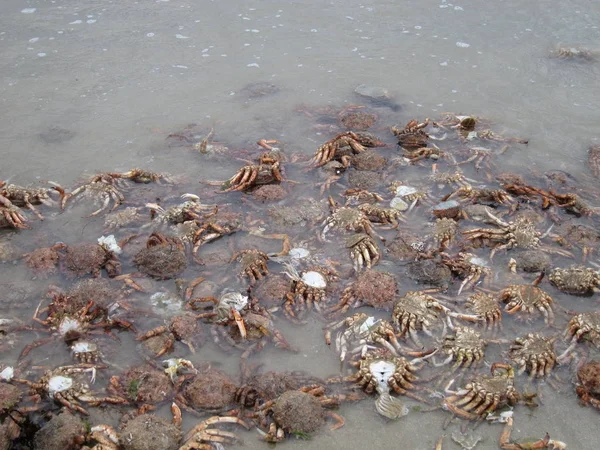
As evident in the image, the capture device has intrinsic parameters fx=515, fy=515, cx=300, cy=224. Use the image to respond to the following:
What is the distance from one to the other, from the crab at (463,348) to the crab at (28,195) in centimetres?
720

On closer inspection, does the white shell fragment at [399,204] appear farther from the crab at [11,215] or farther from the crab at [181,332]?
the crab at [11,215]

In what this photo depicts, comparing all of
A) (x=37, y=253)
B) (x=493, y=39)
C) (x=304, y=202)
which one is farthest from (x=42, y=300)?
(x=493, y=39)

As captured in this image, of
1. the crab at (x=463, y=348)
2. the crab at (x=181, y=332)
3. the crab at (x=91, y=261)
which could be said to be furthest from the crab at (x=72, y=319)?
the crab at (x=463, y=348)

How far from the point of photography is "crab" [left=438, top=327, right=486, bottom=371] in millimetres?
6625

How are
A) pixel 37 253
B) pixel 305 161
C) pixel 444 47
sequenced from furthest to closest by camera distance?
1. pixel 444 47
2. pixel 305 161
3. pixel 37 253

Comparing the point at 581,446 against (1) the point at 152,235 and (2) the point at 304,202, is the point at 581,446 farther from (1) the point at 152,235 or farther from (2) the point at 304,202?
(1) the point at 152,235

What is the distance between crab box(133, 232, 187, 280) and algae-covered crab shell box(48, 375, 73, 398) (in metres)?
2.09

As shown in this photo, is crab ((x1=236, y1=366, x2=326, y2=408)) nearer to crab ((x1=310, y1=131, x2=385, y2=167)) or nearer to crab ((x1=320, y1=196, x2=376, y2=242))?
crab ((x1=320, y1=196, x2=376, y2=242))

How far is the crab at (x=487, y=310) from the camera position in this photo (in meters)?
7.18

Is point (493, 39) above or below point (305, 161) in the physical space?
above

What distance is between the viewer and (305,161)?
1062 cm

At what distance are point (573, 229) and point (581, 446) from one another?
4055 mm

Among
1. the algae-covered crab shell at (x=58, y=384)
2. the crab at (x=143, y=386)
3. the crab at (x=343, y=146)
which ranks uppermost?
the crab at (x=343, y=146)

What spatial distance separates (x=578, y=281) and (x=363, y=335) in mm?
3400
